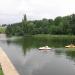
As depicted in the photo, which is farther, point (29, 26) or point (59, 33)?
point (29, 26)

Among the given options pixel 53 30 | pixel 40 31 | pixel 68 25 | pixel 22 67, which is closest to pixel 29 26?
pixel 40 31

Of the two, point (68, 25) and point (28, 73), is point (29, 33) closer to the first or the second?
point (68, 25)

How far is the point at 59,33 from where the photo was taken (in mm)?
142250

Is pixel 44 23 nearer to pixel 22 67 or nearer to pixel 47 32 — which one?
pixel 47 32

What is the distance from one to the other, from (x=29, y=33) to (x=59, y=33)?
40.7m

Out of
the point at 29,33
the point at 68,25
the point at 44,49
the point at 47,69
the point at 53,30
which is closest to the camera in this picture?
the point at 47,69

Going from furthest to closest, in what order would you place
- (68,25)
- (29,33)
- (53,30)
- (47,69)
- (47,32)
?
(29,33) < (47,32) < (53,30) < (68,25) < (47,69)

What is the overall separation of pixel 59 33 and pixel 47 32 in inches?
710

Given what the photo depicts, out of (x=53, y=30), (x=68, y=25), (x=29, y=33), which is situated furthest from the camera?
(x=29, y=33)

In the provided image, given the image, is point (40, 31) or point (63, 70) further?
point (40, 31)


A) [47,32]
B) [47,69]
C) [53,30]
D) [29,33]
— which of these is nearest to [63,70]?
[47,69]

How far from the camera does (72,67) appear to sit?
4219 cm

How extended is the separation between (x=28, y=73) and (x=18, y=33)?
150809mm

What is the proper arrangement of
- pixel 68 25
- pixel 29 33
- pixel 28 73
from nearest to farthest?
pixel 28 73
pixel 68 25
pixel 29 33
